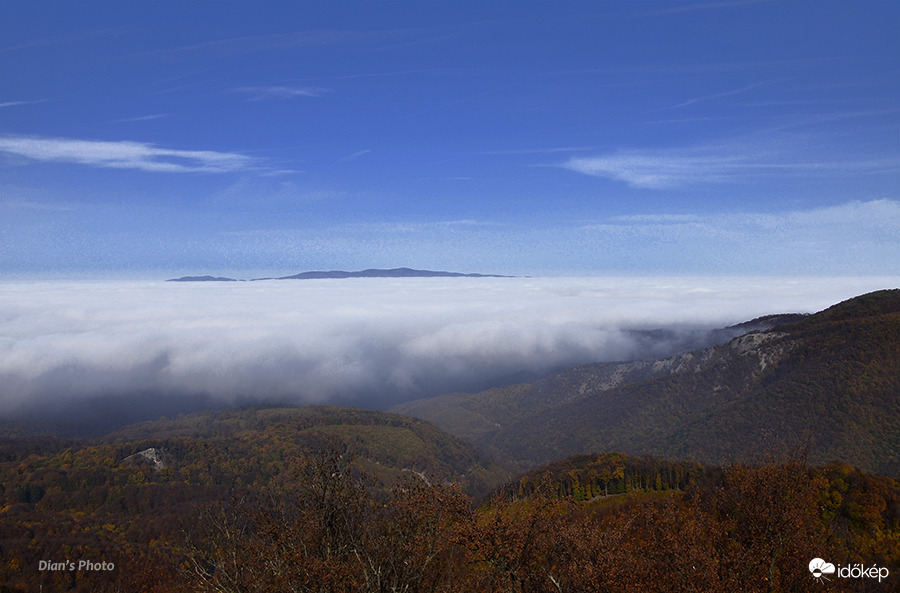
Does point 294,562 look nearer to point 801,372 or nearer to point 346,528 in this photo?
point 346,528

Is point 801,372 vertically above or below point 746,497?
below

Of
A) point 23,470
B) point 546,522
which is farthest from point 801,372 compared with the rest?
point 23,470

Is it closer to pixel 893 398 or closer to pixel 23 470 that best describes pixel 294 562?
pixel 893 398

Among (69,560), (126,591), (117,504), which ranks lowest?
(117,504)

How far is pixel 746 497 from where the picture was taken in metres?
29.6

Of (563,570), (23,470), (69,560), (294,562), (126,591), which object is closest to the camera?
(294,562)

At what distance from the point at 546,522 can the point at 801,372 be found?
210m

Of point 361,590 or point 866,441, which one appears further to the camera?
point 866,441

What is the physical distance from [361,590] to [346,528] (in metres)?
4.70

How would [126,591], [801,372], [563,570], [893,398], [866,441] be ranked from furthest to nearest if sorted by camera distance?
[801,372] < [893,398] < [866,441] < [126,591] < [563,570]

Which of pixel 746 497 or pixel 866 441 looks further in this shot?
pixel 866 441

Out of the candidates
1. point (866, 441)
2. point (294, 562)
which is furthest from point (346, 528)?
point (866, 441)

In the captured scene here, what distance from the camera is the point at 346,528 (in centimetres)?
2184

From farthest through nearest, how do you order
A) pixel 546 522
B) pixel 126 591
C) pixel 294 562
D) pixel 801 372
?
pixel 801 372, pixel 126 591, pixel 546 522, pixel 294 562
